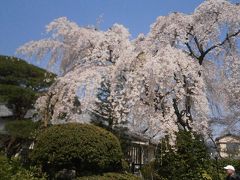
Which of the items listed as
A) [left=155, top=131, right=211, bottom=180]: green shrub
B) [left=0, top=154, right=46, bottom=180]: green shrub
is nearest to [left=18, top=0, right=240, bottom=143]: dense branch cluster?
[left=155, top=131, right=211, bottom=180]: green shrub

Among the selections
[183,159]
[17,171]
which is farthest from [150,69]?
[17,171]

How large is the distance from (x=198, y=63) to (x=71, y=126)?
474 cm

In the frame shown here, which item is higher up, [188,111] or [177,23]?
[177,23]

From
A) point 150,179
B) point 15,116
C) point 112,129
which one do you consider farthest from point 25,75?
point 150,179

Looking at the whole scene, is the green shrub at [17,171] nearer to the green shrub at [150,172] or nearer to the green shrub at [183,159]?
the green shrub at [150,172]

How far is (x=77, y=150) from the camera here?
9.48 metres

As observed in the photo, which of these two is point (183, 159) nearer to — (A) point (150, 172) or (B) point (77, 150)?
(A) point (150, 172)

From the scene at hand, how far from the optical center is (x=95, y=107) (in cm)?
1125

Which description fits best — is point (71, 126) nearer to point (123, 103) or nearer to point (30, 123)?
point (123, 103)

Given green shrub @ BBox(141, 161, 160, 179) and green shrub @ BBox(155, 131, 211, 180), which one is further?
green shrub @ BBox(141, 161, 160, 179)

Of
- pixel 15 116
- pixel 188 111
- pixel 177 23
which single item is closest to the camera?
pixel 188 111

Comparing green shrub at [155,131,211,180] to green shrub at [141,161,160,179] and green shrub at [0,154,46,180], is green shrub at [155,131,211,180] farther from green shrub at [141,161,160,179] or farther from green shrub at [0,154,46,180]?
green shrub at [0,154,46,180]

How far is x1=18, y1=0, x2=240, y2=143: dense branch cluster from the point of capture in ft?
35.4

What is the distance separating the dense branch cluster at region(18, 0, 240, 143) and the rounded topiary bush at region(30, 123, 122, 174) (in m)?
1.01
